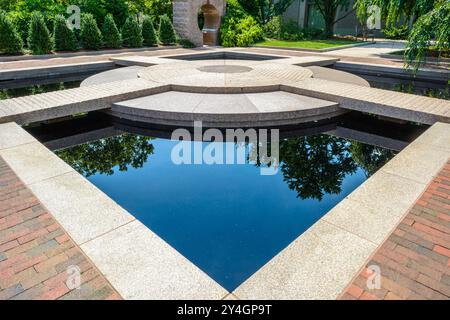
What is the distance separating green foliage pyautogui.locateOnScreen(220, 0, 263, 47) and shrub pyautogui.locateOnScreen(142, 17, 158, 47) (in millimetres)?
4869

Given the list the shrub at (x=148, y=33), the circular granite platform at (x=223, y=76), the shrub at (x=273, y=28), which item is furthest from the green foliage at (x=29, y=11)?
the shrub at (x=273, y=28)

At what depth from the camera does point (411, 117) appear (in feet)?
24.6

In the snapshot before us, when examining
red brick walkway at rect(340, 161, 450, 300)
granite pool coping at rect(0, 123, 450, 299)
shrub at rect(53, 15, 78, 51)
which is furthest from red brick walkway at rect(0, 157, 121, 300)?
shrub at rect(53, 15, 78, 51)

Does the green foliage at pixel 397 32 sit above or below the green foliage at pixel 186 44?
above

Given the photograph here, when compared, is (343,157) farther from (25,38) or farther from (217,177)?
(25,38)

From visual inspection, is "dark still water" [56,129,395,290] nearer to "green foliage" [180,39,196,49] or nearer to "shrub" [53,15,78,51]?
"shrub" [53,15,78,51]

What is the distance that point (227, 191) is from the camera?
5051 mm

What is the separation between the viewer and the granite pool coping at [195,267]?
8.89 ft

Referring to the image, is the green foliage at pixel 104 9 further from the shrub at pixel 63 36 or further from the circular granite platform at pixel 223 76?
the circular granite platform at pixel 223 76

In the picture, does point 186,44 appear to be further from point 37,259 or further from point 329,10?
point 37,259

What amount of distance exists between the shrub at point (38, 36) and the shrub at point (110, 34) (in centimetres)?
329
